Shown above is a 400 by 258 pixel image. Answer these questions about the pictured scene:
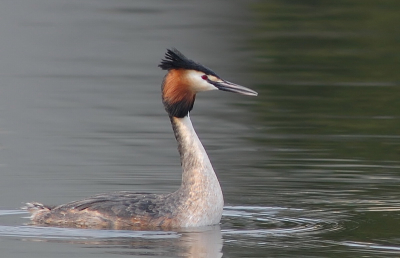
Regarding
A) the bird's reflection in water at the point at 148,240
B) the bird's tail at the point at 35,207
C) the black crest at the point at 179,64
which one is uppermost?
the black crest at the point at 179,64

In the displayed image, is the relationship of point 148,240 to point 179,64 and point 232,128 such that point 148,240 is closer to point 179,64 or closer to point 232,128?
point 179,64

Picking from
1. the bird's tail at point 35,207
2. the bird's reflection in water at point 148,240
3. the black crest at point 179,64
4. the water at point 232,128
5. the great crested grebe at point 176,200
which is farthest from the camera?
the bird's tail at point 35,207

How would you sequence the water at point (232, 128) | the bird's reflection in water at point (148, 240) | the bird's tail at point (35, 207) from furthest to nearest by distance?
the bird's tail at point (35, 207)
the water at point (232, 128)
the bird's reflection in water at point (148, 240)

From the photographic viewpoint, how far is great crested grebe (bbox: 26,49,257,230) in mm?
11203

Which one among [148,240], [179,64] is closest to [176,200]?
[148,240]

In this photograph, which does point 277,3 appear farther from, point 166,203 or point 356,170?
point 166,203

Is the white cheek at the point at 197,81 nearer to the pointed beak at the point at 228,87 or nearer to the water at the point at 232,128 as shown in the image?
the pointed beak at the point at 228,87

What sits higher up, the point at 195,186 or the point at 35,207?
the point at 195,186

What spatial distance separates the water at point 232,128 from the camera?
428 inches

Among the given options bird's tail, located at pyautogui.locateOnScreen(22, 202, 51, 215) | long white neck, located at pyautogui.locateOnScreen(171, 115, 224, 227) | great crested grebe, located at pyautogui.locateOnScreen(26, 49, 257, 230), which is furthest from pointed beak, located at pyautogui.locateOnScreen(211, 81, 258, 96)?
bird's tail, located at pyautogui.locateOnScreen(22, 202, 51, 215)

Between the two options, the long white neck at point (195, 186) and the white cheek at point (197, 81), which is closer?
the long white neck at point (195, 186)

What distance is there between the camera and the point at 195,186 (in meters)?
11.4

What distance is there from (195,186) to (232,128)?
6.62 m

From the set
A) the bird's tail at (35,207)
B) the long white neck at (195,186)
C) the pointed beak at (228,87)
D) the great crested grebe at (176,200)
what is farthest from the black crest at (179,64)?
the bird's tail at (35,207)
